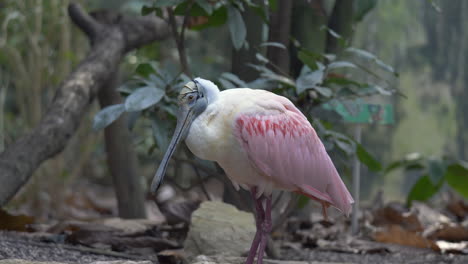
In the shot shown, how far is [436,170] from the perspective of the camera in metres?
4.39

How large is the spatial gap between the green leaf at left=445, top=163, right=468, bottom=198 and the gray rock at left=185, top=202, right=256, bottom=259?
223 cm

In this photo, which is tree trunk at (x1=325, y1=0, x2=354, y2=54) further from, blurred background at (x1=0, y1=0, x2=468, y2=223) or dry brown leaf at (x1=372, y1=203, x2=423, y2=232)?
dry brown leaf at (x1=372, y1=203, x2=423, y2=232)

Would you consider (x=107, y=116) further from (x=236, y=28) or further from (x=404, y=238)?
(x=404, y=238)

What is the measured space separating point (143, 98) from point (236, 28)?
0.57 metres

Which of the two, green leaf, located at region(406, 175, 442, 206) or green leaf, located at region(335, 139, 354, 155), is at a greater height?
green leaf, located at region(335, 139, 354, 155)

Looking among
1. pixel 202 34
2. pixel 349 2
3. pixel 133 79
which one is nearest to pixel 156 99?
pixel 133 79

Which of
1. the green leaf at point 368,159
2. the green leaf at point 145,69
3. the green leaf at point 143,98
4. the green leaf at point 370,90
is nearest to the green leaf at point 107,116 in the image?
the green leaf at point 143,98

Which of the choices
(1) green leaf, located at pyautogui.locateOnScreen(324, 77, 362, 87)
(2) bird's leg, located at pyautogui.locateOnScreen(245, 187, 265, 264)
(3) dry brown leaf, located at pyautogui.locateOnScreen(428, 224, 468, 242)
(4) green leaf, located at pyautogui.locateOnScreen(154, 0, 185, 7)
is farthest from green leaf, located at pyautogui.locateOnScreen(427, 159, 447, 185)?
(4) green leaf, located at pyautogui.locateOnScreen(154, 0, 185, 7)

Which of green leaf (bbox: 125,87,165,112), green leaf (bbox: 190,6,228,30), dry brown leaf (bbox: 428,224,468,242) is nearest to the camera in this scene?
green leaf (bbox: 125,87,165,112)

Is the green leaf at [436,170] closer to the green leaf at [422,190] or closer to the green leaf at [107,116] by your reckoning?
the green leaf at [422,190]

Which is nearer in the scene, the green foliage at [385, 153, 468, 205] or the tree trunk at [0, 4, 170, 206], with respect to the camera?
the tree trunk at [0, 4, 170, 206]

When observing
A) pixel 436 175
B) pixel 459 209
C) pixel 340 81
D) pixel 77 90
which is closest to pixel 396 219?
pixel 436 175

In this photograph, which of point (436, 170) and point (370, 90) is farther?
point (436, 170)

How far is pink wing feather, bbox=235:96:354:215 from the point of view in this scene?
88.7 inches
